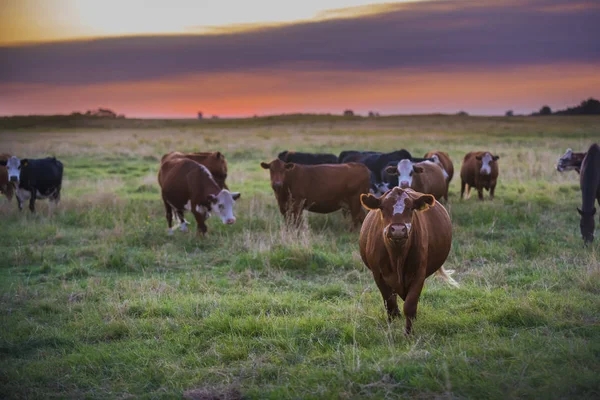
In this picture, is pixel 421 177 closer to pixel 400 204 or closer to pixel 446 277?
pixel 446 277

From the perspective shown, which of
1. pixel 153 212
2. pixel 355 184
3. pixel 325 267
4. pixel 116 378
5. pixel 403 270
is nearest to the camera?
pixel 116 378

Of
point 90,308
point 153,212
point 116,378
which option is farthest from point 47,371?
point 153,212

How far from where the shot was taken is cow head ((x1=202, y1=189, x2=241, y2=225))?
42.8ft

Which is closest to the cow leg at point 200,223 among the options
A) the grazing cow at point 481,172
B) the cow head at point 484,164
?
the grazing cow at point 481,172

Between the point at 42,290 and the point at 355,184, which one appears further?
the point at 355,184

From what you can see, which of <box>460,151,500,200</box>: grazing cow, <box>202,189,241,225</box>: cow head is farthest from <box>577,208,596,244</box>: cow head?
<box>202,189,241,225</box>: cow head

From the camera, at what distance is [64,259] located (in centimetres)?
1082

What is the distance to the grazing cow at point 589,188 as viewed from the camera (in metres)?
11.1

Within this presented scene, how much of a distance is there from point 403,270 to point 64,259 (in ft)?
22.1

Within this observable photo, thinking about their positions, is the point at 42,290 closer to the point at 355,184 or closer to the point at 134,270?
the point at 134,270

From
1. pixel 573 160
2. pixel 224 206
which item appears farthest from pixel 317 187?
pixel 573 160

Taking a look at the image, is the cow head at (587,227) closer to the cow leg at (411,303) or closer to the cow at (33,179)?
the cow leg at (411,303)

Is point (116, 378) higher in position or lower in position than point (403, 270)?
lower

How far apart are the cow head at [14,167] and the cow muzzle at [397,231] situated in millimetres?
12659
